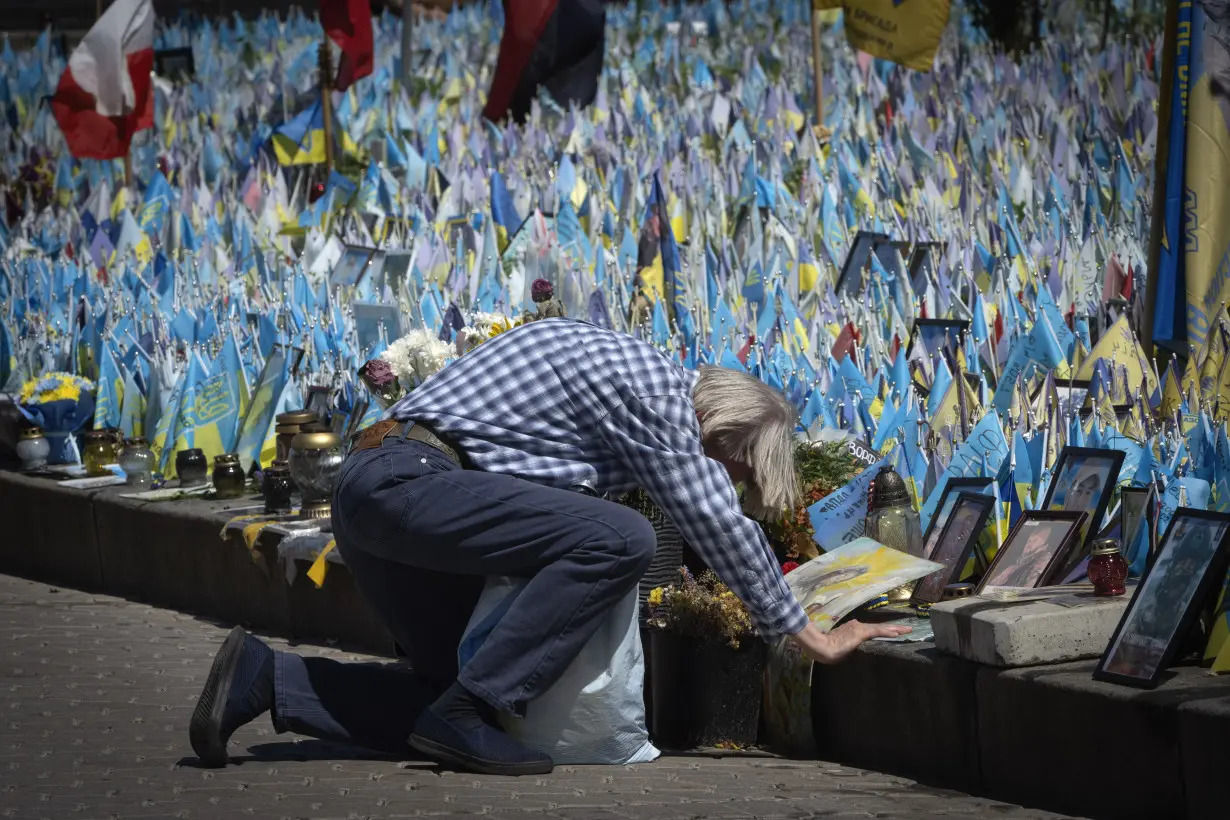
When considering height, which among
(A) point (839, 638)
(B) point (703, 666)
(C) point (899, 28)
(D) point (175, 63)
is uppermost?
(D) point (175, 63)

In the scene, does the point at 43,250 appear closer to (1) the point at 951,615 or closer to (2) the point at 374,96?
(2) the point at 374,96

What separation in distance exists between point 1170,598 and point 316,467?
3.15 metres

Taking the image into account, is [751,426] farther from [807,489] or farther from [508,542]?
[807,489]

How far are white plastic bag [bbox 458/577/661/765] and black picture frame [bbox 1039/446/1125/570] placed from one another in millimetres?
1059

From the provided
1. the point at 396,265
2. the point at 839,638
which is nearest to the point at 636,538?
the point at 839,638

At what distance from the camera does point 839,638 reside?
4.18 metres

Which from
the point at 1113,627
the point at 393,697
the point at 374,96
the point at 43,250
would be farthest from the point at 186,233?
the point at 1113,627

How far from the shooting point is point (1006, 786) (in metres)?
3.95

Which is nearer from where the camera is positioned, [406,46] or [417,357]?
[417,357]

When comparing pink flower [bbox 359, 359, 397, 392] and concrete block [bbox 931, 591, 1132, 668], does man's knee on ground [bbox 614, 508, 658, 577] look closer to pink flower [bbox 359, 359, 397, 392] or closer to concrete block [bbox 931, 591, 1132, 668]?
concrete block [bbox 931, 591, 1132, 668]

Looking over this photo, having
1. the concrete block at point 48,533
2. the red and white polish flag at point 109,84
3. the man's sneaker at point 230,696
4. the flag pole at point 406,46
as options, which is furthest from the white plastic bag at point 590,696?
the flag pole at point 406,46

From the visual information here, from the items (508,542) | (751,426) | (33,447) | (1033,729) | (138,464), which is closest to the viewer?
(1033,729)

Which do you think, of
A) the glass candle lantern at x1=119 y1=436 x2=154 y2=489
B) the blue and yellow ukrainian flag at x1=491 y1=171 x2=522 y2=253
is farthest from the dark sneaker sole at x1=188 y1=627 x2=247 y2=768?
the blue and yellow ukrainian flag at x1=491 y1=171 x2=522 y2=253

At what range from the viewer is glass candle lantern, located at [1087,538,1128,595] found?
4.07m
